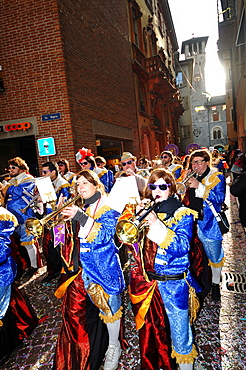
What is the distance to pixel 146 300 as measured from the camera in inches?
90.3

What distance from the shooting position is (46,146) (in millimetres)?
7707

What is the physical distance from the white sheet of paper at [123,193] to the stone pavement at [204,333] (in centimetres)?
175

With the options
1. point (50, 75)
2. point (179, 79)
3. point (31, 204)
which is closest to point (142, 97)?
point (50, 75)

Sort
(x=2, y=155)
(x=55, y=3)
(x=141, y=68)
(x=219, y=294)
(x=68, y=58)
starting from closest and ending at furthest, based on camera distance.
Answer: (x=219, y=294) < (x=55, y=3) < (x=68, y=58) < (x=2, y=155) < (x=141, y=68)

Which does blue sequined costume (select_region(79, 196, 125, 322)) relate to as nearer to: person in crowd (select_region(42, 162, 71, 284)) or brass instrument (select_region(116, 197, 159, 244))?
brass instrument (select_region(116, 197, 159, 244))

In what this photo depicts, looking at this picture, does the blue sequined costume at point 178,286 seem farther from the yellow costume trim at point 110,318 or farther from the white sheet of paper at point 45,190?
the white sheet of paper at point 45,190

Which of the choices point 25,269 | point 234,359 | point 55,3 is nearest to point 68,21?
point 55,3

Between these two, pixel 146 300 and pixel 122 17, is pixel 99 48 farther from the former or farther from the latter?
pixel 146 300

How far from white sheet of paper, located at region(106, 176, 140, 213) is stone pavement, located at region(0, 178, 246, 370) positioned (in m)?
1.75

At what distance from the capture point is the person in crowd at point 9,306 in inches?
112

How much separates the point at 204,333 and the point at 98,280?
5.28 ft

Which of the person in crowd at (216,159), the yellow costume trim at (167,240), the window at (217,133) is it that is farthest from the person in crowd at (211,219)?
the window at (217,133)

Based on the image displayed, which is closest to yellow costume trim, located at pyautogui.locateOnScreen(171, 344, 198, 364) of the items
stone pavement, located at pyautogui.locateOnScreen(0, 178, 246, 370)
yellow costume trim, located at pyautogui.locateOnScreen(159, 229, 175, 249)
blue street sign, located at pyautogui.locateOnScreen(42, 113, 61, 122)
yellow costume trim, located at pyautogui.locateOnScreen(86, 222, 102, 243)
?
stone pavement, located at pyautogui.locateOnScreen(0, 178, 246, 370)

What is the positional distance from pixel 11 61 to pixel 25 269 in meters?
6.30
